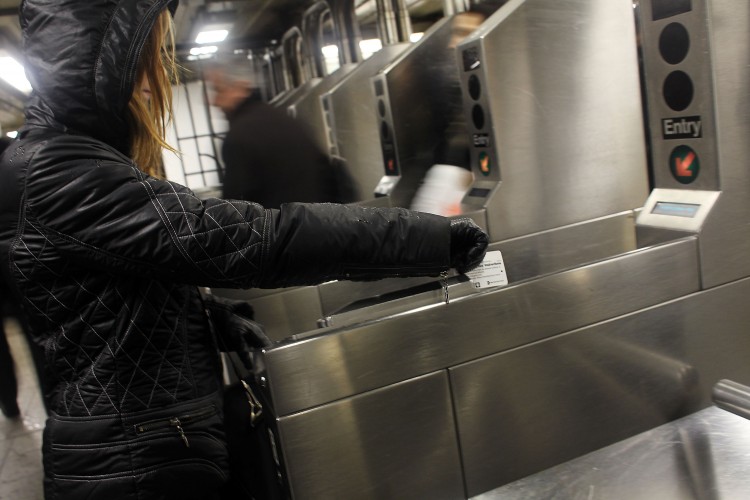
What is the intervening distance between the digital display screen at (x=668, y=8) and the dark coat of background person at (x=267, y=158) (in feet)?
4.83

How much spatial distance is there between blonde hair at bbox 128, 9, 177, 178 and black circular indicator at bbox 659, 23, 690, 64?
102 cm

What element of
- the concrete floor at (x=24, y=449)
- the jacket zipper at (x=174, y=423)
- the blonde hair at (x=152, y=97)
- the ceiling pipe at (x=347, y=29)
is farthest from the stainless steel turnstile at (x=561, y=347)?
the ceiling pipe at (x=347, y=29)

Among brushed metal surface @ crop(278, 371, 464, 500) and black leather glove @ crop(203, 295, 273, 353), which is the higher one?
black leather glove @ crop(203, 295, 273, 353)

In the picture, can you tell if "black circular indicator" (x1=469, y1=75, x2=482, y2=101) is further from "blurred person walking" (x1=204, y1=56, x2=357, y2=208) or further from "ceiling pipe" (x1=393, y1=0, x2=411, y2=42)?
"ceiling pipe" (x1=393, y1=0, x2=411, y2=42)

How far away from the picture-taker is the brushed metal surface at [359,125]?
3475 millimetres

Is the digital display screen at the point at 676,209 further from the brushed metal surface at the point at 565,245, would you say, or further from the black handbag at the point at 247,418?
the black handbag at the point at 247,418

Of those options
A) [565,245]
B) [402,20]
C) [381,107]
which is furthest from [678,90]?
[402,20]

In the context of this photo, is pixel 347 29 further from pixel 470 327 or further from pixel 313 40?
pixel 470 327

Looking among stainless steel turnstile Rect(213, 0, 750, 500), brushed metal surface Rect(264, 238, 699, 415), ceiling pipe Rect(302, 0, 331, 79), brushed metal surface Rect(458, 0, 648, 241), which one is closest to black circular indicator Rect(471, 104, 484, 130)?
brushed metal surface Rect(458, 0, 648, 241)

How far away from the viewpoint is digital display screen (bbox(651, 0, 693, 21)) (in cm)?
137

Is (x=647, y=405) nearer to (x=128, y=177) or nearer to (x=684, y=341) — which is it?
(x=684, y=341)

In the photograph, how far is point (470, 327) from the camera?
3.75ft

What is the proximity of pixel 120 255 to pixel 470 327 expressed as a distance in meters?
0.58

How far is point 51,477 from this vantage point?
92 cm
